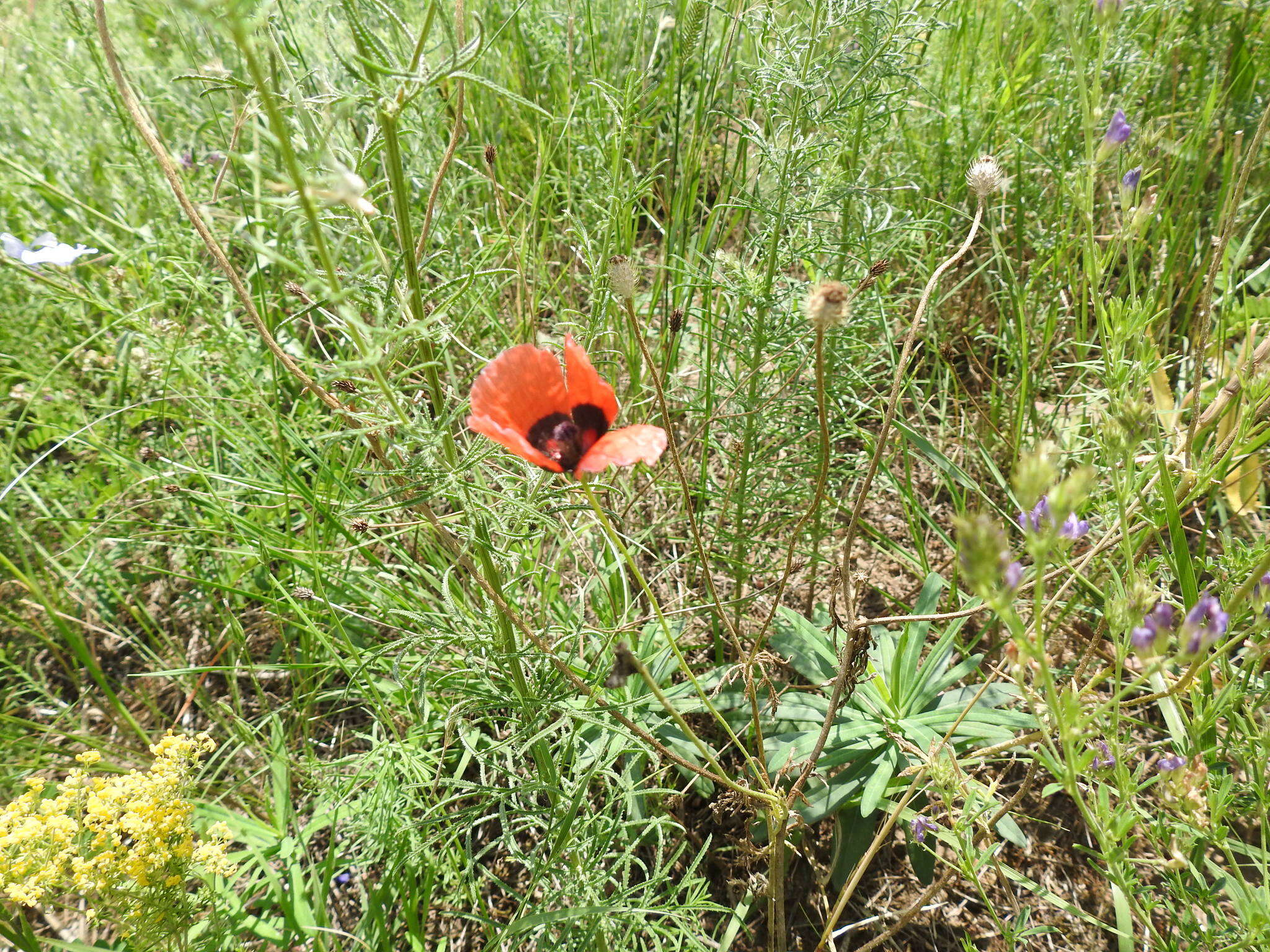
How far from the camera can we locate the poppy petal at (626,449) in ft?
3.32

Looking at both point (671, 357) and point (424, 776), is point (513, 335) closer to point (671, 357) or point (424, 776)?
point (671, 357)

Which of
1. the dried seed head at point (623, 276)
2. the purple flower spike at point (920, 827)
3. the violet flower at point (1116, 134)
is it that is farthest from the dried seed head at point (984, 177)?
the purple flower spike at point (920, 827)

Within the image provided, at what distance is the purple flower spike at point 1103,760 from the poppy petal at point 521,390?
44.2 inches

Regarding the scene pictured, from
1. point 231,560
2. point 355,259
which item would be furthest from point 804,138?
point 231,560

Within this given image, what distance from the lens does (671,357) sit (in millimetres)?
2271

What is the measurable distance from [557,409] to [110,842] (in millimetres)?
1139

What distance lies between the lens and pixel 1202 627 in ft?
3.86

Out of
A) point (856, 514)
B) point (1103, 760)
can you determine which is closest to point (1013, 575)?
point (856, 514)

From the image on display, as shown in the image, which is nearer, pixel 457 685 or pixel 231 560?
pixel 457 685

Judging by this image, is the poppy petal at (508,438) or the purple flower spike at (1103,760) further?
the purple flower spike at (1103,760)

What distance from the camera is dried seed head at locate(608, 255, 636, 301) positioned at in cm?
119

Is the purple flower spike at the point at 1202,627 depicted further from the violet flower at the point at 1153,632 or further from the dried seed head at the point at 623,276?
the dried seed head at the point at 623,276

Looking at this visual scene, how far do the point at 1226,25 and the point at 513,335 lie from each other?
2.67 metres

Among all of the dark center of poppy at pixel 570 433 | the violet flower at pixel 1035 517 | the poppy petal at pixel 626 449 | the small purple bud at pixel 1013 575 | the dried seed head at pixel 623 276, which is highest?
the dried seed head at pixel 623 276
